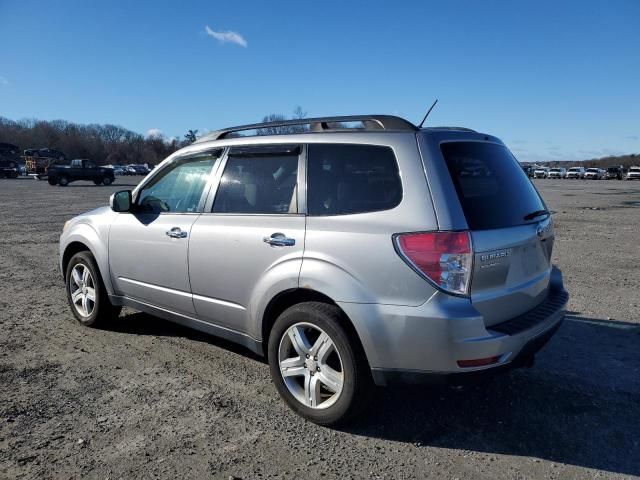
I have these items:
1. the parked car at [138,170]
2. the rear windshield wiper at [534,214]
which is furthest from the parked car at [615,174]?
the rear windshield wiper at [534,214]

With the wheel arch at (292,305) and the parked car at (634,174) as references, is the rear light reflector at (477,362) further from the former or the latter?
the parked car at (634,174)

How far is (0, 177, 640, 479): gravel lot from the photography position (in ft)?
9.34

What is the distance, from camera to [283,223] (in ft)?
11.3

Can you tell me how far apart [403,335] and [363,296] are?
31 cm

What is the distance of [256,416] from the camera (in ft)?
11.1

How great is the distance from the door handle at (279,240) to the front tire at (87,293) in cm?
237

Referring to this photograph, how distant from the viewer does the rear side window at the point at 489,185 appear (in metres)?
3.00

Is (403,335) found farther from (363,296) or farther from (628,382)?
(628,382)

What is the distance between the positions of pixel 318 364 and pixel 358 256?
774 mm

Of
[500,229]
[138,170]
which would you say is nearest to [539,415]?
[500,229]

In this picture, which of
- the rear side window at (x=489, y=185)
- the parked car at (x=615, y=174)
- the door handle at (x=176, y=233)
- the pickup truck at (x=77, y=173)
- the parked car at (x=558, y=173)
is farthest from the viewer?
the parked car at (x=558, y=173)

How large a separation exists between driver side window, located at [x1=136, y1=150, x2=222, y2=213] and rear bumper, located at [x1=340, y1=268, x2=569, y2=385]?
1.85 meters

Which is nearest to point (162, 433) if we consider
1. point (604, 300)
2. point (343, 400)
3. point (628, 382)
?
point (343, 400)

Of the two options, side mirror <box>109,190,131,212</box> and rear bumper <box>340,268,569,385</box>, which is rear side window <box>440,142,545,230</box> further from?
side mirror <box>109,190,131,212</box>
